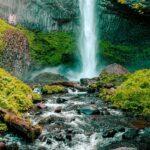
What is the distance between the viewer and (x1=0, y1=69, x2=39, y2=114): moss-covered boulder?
589 inches

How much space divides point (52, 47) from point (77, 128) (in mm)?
21642

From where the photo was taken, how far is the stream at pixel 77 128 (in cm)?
1164

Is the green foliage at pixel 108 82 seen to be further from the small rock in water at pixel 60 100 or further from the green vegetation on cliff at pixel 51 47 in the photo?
the green vegetation on cliff at pixel 51 47

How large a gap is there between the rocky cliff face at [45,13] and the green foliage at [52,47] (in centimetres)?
87

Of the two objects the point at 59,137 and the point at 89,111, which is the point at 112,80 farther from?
the point at 59,137

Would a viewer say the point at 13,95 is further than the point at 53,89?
No

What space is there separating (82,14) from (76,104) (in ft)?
61.7

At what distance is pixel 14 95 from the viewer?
16.5 metres

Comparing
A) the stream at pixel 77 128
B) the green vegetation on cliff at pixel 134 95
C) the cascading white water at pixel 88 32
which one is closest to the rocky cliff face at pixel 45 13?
the cascading white water at pixel 88 32

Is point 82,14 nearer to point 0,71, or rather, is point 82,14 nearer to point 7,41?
point 7,41

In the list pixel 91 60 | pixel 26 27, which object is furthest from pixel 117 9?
pixel 26 27

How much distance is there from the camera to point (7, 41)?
27.3 metres

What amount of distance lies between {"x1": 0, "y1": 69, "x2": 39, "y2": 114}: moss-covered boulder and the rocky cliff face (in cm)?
1738

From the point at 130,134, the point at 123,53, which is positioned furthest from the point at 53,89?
the point at 123,53
